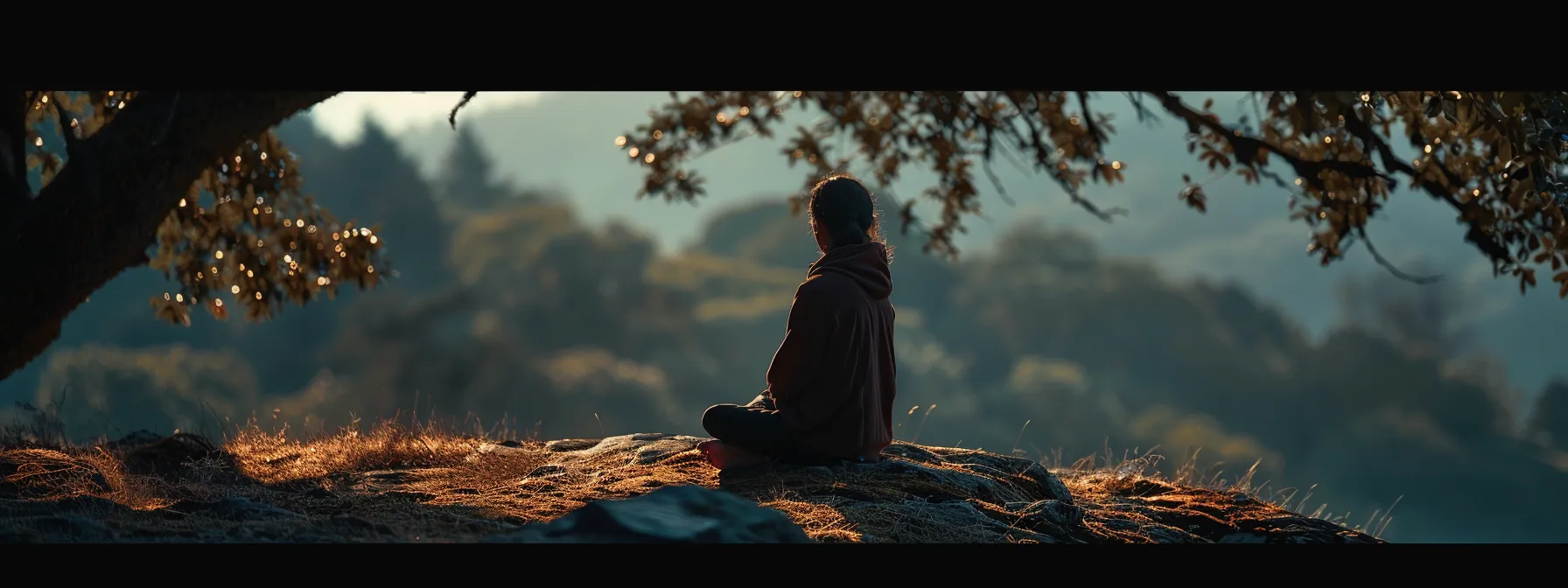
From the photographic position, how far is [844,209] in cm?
718

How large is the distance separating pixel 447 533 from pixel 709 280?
10673cm

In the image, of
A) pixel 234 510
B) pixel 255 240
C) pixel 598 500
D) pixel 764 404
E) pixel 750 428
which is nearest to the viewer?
pixel 598 500

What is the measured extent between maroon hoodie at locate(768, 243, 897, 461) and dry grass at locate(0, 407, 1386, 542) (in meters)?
0.26

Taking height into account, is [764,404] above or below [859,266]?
below

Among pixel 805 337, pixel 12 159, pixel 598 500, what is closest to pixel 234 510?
pixel 598 500

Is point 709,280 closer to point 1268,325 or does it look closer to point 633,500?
point 1268,325

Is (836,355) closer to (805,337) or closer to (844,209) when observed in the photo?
(805,337)

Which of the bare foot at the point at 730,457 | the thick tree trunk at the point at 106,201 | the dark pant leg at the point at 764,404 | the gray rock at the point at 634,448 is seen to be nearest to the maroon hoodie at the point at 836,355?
the dark pant leg at the point at 764,404

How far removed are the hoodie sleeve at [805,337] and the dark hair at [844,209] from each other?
37 centimetres

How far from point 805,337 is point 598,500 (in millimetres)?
1739

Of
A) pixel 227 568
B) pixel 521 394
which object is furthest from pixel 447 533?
pixel 521 394

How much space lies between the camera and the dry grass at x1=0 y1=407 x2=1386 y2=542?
620 cm

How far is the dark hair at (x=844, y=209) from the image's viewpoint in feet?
23.6

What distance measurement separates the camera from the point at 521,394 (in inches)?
2771
